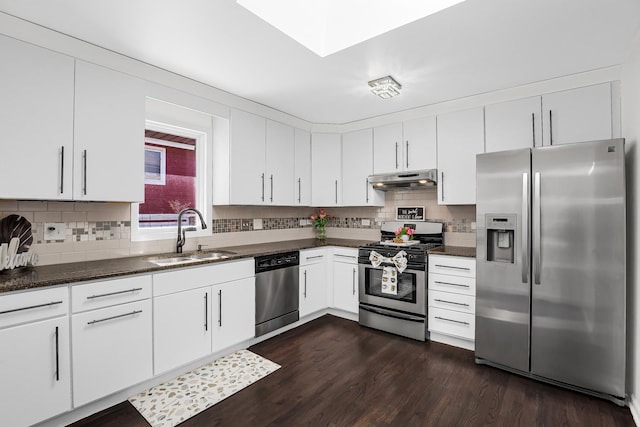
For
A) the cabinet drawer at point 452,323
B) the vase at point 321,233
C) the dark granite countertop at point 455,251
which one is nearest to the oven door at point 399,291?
the cabinet drawer at point 452,323

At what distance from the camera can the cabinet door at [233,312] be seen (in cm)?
265

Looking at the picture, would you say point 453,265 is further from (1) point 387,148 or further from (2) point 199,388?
(2) point 199,388

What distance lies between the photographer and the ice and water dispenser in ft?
8.25

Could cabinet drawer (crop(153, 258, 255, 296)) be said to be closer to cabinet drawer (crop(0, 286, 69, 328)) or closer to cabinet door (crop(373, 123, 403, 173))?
cabinet drawer (crop(0, 286, 69, 328))

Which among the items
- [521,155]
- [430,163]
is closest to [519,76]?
[521,155]

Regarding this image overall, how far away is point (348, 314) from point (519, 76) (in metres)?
2.95

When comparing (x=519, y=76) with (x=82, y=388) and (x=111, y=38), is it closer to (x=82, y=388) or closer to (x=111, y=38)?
(x=111, y=38)

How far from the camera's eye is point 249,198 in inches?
132

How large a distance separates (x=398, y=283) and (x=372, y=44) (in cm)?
225

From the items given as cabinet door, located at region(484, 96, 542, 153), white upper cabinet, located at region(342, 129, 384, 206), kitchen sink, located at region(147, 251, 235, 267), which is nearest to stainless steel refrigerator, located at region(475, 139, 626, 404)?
cabinet door, located at region(484, 96, 542, 153)

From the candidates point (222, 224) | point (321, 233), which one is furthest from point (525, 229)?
point (222, 224)

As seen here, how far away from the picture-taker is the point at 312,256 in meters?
3.60

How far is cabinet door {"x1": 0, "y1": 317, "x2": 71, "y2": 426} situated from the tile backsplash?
708mm

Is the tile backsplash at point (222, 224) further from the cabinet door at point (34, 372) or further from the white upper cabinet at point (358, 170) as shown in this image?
the cabinet door at point (34, 372)
